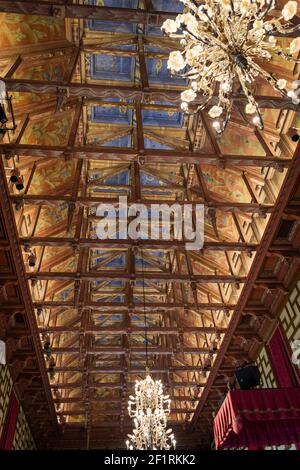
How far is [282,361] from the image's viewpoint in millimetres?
12625

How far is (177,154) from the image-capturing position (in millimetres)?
9398

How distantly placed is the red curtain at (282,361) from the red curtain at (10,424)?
30.9ft

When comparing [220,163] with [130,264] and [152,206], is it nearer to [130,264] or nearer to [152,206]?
[152,206]

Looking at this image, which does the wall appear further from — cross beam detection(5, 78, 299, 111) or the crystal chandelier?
cross beam detection(5, 78, 299, 111)

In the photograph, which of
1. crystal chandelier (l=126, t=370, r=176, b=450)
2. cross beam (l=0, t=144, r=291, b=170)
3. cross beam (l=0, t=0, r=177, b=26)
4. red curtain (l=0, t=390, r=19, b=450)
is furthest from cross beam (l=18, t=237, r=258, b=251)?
red curtain (l=0, t=390, r=19, b=450)

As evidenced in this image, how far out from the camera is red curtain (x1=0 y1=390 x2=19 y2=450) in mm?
13920

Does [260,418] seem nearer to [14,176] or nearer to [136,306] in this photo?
[136,306]

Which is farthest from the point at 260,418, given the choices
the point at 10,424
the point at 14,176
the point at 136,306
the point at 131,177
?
the point at 10,424

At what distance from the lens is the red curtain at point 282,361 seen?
39.0ft

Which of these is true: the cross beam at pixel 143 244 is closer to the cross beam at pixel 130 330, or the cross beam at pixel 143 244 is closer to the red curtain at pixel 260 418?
the red curtain at pixel 260 418

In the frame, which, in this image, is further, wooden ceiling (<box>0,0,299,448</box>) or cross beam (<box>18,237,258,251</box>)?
cross beam (<box>18,237,258,251</box>)

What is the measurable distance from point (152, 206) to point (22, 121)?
388cm

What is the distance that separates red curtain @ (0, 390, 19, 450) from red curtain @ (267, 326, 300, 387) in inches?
370
